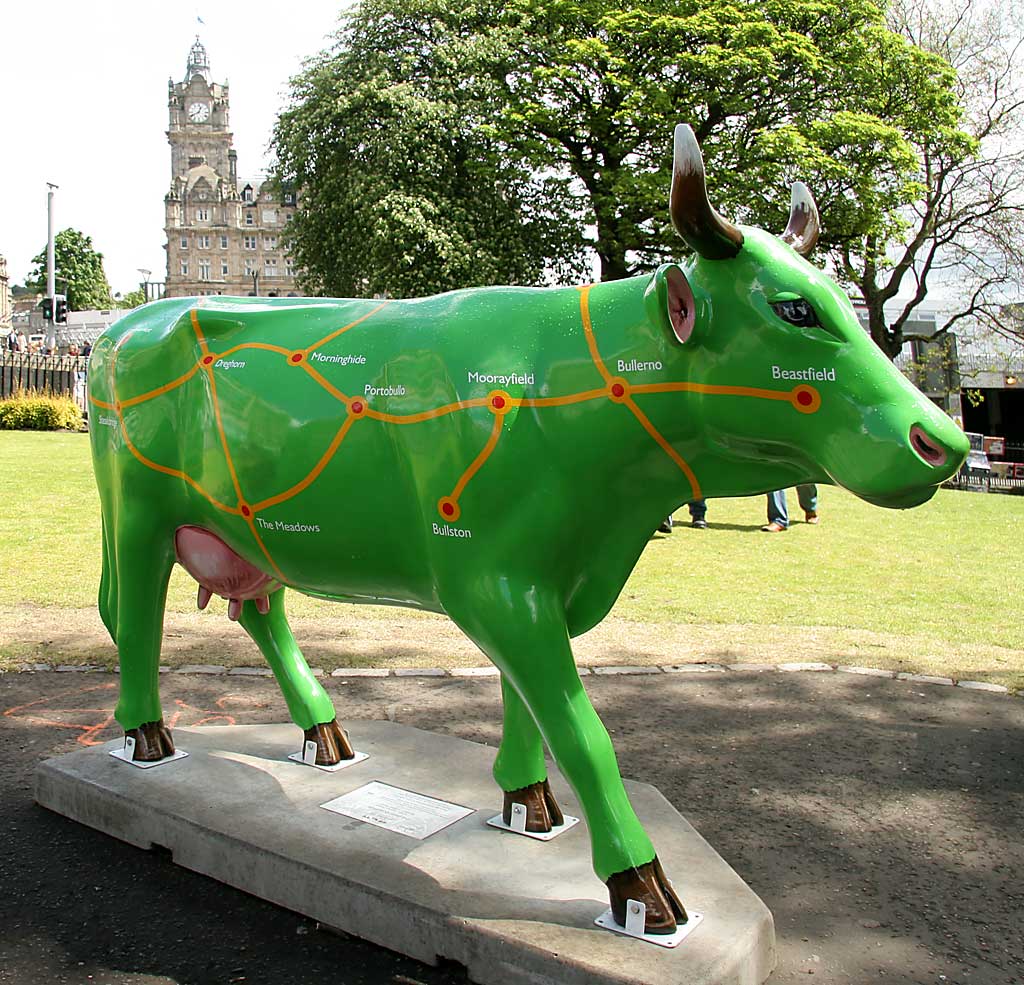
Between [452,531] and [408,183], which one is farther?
[408,183]

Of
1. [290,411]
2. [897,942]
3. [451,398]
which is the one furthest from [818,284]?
[897,942]

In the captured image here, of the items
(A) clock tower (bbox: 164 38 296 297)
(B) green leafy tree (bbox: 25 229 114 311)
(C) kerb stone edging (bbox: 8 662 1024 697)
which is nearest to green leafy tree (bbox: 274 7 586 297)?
(C) kerb stone edging (bbox: 8 662 1024 697)

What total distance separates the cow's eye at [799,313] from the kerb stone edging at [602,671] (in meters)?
4.42

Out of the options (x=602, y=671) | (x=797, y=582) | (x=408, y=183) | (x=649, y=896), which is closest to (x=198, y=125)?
(x=408, y=183)

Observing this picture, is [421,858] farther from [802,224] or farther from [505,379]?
[802,224]

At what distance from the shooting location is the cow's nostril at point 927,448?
103 inches

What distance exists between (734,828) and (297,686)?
209cm

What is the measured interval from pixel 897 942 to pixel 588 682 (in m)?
3.32

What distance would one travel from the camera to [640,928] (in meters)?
3.10

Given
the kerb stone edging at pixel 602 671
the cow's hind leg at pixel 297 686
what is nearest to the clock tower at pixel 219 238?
the kerb stone edging at pixel 602 671

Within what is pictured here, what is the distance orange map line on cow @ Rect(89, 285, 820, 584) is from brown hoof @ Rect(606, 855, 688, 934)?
1.20 m

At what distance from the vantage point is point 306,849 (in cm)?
369

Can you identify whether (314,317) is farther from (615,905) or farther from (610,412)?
(615,905)

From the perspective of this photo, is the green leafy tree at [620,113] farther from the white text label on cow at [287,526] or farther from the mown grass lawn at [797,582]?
the white text label on cow at [287,526]
